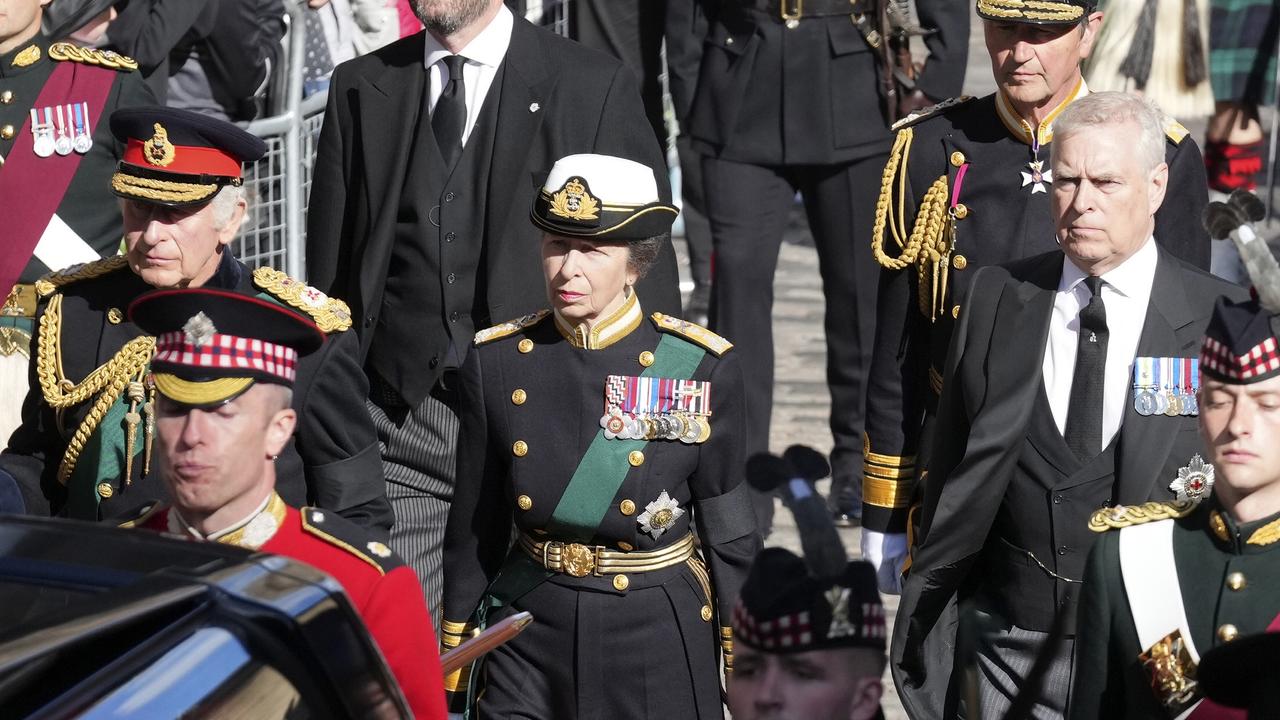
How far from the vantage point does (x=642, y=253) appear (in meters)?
4.96

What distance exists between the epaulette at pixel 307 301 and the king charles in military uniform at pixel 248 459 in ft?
2.50

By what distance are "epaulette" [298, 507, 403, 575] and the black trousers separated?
4176 millimetres

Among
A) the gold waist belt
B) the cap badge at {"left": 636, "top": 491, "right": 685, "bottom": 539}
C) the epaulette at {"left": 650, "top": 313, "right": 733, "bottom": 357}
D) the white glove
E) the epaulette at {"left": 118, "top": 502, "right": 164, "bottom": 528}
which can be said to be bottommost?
the white glove

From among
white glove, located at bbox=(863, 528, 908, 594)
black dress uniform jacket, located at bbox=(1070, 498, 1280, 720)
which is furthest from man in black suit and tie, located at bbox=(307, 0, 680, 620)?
black dress uniform jacket, located at bbox=(1070, 498, 1280, 720)

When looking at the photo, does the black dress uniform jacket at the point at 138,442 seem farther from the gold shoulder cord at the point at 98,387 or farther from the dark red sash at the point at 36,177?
the dark red sash at the point at 36,177

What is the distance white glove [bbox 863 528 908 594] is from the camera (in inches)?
229

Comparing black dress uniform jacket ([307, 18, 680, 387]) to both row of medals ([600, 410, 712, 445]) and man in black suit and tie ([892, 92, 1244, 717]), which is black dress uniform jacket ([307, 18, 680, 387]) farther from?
man in black suit and tie ([892, 92, 1244, 717])

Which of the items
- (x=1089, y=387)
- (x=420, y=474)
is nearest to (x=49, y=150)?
(x=420, y=474)

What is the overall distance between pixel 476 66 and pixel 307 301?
151 centimetres

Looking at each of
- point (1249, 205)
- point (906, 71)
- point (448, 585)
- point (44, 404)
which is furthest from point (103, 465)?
point (906, 71)

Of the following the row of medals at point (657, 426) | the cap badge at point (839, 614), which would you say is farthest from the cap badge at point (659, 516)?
the cap badge at point (839, 614)

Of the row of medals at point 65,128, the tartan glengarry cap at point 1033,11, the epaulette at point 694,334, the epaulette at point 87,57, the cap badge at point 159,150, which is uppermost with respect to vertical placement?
the tartan glengarry cap at point 1033,11

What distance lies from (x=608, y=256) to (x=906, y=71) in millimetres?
3479

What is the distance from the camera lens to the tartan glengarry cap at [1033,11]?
17.9 ft
